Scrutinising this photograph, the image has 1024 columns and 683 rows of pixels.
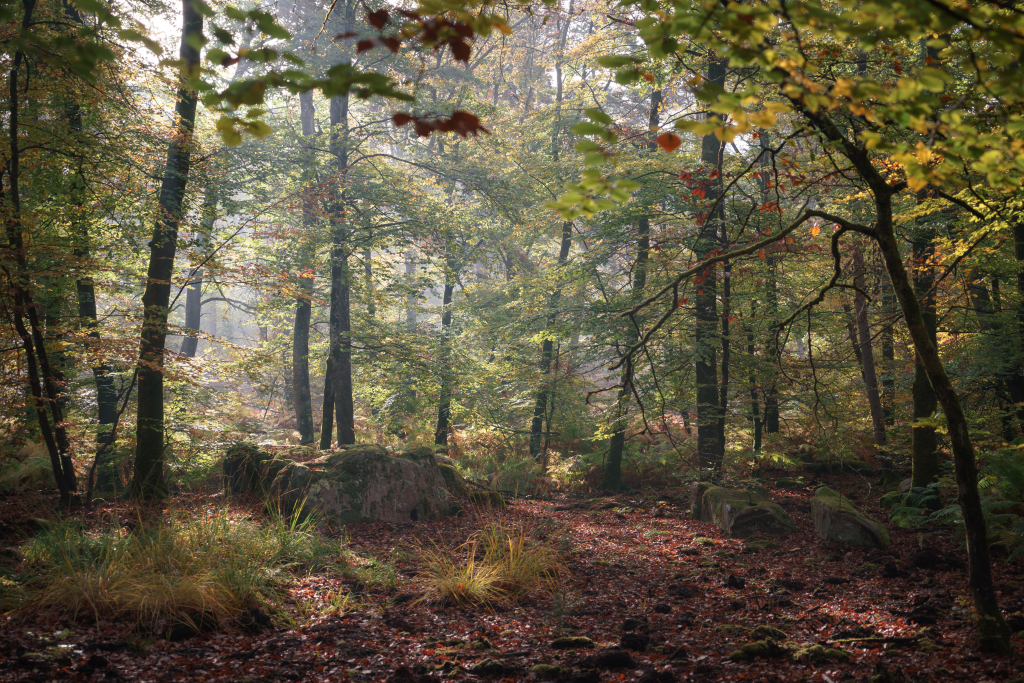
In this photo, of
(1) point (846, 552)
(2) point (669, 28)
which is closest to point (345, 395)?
(1) point (846, 552)

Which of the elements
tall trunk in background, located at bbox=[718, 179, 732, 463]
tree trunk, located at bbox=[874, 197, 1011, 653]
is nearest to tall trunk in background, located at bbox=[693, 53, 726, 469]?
tall trunk in background, located at bbox=[718, 179, 732, 463]

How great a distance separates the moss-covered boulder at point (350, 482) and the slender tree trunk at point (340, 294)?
3449 mm

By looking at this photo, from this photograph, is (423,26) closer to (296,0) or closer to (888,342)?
(888,342)

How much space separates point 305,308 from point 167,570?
10633mm

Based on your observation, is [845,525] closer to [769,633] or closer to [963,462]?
[769,633]

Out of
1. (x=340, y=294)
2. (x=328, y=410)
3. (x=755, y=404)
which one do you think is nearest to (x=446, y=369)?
(x=328, y=410)

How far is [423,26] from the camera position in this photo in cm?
185

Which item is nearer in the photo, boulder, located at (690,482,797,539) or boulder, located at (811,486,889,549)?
→ boulder, located at (811,486,889,549)

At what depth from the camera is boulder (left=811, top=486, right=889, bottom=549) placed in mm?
5902

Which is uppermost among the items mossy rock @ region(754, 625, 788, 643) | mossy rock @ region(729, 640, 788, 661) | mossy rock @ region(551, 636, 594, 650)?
mossy rock @ region(729, 640, 788, 661)

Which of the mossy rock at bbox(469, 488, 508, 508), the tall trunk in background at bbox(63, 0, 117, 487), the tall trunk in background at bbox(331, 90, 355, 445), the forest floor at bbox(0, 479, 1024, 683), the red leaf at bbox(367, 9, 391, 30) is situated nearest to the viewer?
the red leaf at bbox(367, 9, 391, 30)

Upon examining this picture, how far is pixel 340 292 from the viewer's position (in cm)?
1210

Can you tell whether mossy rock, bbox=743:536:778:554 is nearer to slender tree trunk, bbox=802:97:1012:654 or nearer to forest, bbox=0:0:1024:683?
forest, bbox=0:0:1024:683

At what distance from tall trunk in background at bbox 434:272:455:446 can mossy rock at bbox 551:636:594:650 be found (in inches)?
337
